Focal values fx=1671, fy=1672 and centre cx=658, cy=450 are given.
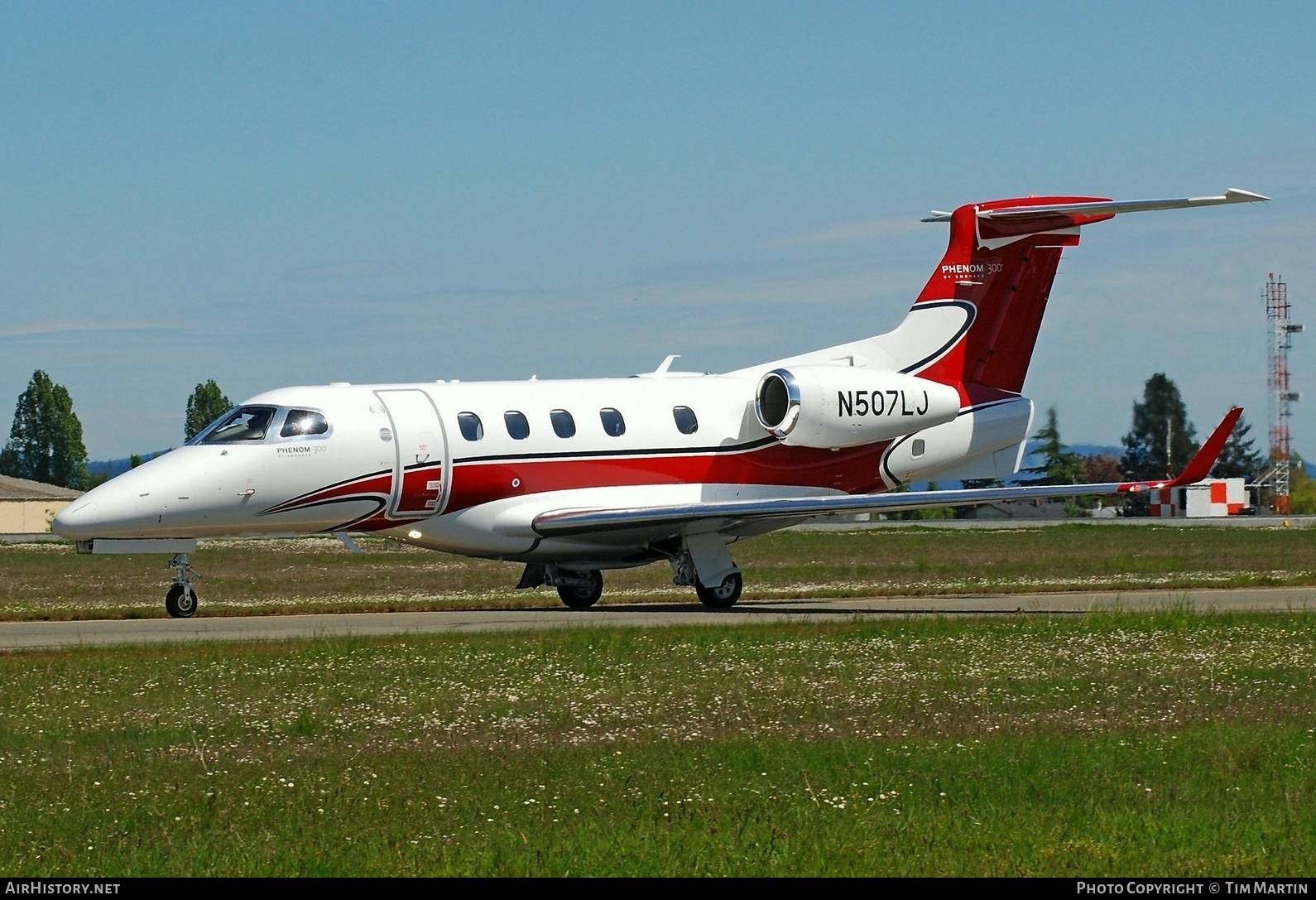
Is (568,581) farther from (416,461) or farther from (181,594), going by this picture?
(181,594)

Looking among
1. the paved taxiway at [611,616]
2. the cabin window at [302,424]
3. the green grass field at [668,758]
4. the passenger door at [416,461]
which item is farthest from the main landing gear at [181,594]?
the green grass field at [668,758]

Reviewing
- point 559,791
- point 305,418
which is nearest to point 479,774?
point 559,791

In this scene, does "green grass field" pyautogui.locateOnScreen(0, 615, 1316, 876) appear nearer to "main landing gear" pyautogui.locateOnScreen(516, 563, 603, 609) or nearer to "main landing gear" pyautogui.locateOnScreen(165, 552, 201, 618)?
"main landing gear" pyautogui.locateOnScreen(165, 552, 201, 618)

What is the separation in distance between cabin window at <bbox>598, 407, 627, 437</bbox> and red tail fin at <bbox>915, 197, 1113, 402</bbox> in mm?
5797

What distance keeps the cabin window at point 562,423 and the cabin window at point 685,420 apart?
1825mm

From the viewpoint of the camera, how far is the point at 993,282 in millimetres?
28625

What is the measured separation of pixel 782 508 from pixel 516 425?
418 centimetres

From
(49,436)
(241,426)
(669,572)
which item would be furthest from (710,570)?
(49,436)

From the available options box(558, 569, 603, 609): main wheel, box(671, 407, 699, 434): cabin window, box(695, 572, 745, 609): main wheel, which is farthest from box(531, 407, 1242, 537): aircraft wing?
box(558, 569, 603, 609): main wheel

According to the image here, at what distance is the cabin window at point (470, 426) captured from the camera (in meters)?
24.5

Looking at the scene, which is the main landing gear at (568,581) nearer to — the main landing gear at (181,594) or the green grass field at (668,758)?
the main landing gear at (181,594)

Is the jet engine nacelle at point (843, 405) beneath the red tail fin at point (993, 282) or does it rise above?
beneath

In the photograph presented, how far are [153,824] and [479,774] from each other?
2.17 meters

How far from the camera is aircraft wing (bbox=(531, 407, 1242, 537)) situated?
23.9 metres
